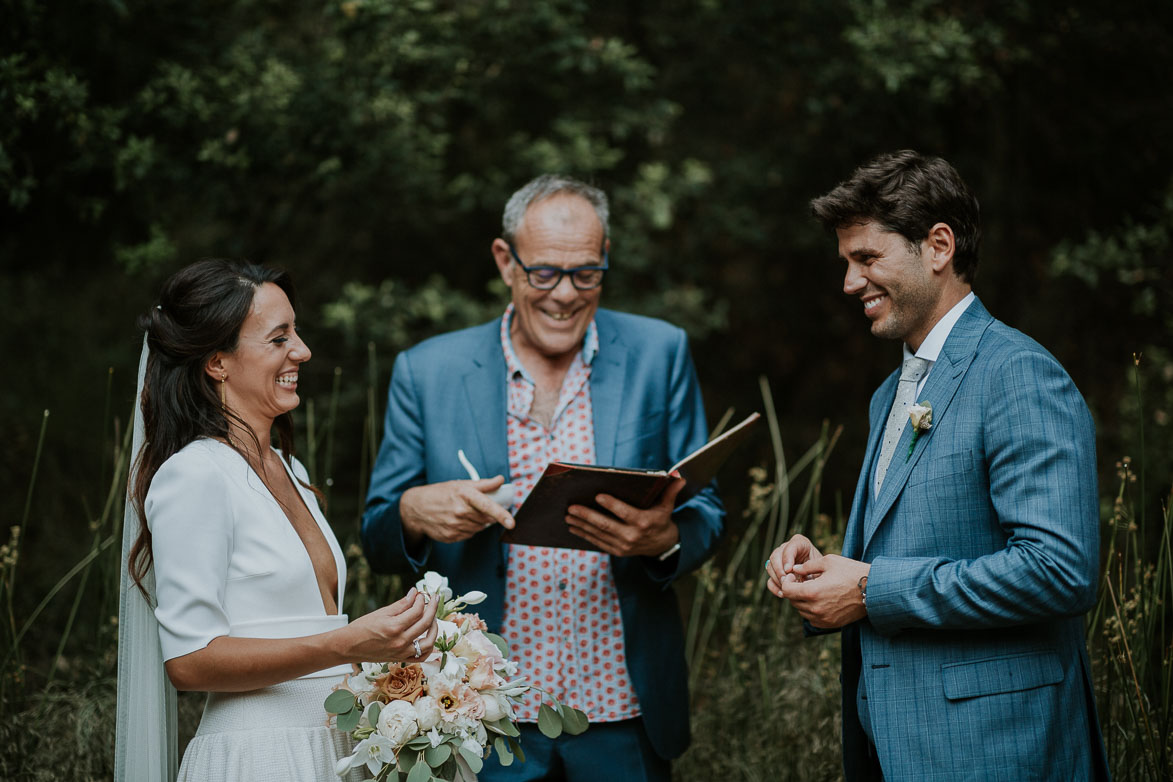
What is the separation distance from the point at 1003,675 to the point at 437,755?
1.21 metres

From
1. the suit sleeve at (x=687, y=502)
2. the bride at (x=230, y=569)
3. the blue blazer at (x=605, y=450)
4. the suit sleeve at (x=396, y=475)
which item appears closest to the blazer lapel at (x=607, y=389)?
the blue blazer at (x=605, y=450)

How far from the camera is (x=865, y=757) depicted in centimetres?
265

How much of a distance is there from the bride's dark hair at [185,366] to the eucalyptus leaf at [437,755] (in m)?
0.80

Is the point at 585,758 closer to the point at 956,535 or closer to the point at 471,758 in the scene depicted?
the point at 471,758

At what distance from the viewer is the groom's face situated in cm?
249

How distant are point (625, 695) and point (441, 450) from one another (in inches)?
35.4

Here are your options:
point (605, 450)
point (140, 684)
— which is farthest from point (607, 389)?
point (140, 684)

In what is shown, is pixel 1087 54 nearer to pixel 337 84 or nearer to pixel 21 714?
pixel 337 84

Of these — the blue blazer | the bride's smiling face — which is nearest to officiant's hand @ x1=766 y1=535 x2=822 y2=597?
the blue blazer

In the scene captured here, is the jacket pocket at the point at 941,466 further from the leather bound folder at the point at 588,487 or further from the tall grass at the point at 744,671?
the tall grass at the point at 744,671

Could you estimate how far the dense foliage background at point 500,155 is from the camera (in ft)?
17.4

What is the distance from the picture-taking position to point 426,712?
2.32m

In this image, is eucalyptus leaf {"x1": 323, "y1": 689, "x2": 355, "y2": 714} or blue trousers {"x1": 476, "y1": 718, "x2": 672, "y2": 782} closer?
eucalyptus leaf {"x1": 323, "y1": 689, "x2": 355, "y2": 714}

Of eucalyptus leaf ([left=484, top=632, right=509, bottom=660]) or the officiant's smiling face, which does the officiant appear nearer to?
the officiant's smiling face
